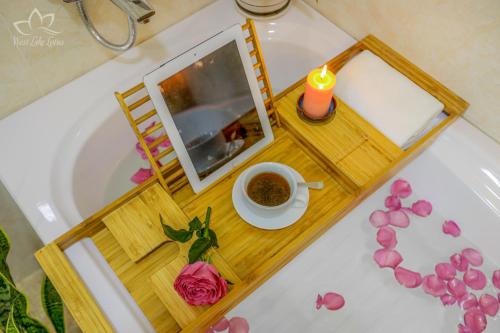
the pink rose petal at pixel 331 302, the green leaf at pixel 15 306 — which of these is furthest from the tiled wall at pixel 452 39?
the green leaf at pixel 15 306

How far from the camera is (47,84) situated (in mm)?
1256

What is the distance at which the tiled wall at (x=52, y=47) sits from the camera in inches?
43.3

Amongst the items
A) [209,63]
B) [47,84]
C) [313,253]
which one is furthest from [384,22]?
[47,84]

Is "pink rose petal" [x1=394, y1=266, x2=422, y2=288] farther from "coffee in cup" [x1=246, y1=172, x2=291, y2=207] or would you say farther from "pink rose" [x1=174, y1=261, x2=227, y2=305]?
"pink rose" [x1=174, y1=261, x2=227, y2=305]

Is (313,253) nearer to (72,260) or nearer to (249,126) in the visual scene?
(249,126)

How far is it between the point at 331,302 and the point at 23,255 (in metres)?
Answer: 1.05

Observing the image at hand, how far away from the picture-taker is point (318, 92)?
104 cm

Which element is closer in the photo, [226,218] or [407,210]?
[226,218]

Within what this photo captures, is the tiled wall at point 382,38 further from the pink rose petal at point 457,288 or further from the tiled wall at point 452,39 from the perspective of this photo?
A: the pink rose petal at point 457,288

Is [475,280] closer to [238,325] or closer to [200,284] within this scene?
[238,325]

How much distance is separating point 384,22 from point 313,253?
674 millimetres

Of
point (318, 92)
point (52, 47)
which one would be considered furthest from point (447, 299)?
point (52, 47)

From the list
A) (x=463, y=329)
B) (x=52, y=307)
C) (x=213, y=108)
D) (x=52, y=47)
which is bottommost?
(x=463, y=329)

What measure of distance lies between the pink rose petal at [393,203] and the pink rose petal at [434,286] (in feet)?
0.68
